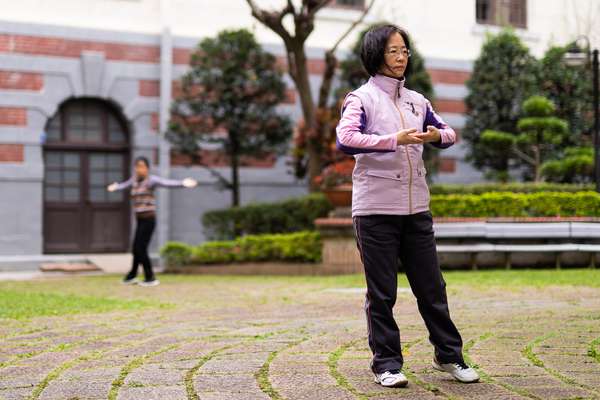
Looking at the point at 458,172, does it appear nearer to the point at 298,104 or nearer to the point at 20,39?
the point at 298,104

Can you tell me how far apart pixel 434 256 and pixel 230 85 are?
11307 millimetres

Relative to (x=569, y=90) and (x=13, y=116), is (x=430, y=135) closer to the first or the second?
(x=13, y=116)

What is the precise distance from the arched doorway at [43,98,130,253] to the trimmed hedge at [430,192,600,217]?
684cm

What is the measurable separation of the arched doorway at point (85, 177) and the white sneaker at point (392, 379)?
12946 millimetres

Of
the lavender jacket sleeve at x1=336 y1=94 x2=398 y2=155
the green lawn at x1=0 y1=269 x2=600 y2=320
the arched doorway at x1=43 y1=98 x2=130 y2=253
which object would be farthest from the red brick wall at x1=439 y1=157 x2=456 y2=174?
the lavender jacket sleeve at x1=336 y1=94 x2=398 y2=155

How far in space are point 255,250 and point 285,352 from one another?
8.01m

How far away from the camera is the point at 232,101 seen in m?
15.5

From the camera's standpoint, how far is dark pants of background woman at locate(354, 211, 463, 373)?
440 cm

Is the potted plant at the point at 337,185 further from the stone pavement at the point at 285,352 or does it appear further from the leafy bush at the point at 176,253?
the stone pavement at the point at 285,352

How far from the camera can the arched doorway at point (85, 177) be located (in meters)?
16.3

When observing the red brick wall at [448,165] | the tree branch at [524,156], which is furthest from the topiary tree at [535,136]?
the red brick wall at [448,165]

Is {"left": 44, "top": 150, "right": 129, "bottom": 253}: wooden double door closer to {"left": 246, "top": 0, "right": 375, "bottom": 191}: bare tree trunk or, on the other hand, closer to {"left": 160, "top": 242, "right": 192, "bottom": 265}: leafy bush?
{"left": 160, "top": 242, "right": 192, "bottom": 265}: leafy bush

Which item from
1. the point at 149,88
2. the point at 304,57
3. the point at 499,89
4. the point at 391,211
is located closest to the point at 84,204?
the point at 149,88

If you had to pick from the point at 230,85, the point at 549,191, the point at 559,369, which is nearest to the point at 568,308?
the point at 559,369
